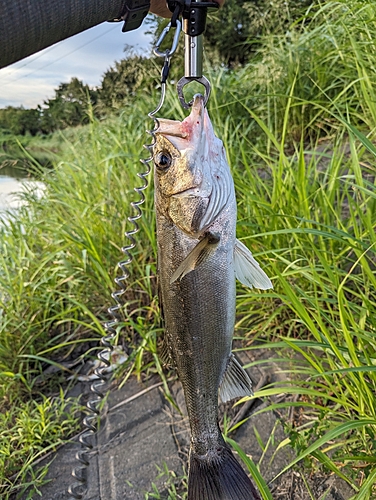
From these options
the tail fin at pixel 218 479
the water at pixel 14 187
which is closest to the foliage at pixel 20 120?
the water at pixel 14 187

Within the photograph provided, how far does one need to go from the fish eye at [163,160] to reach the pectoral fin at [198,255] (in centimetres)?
24

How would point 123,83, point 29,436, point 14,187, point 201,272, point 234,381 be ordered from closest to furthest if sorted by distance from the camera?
1. point 201,272
2. point 234,381
3. point 29,436
4. point 14,187
5. point 123,83

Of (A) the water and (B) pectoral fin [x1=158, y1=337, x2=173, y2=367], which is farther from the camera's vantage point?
(A) the water

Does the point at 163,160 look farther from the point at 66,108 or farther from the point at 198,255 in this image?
the point at 66,108

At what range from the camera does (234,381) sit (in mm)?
1397

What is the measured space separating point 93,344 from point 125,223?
0.86 meters

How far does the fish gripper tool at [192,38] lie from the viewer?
1147 millimetres

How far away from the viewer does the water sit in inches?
156

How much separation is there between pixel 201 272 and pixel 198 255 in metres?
0.09

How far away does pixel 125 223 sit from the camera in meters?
3.03

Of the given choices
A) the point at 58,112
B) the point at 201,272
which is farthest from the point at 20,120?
the point at 201,272

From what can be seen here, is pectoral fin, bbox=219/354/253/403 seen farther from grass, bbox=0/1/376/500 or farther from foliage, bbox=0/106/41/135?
foliage, bbox=0/106/41/135

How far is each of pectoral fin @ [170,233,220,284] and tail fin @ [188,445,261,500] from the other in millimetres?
569

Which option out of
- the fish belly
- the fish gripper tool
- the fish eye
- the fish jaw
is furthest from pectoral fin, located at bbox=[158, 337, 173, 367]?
the fish gripper tool
